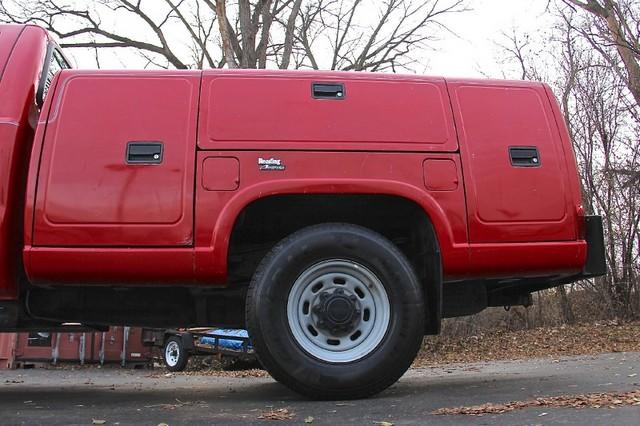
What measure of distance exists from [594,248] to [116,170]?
323 centimetres

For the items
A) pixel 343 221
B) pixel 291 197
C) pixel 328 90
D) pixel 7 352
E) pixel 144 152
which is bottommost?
pixel 7 352

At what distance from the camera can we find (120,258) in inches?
151

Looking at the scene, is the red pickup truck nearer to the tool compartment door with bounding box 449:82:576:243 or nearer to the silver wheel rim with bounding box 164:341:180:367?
the tool compartment door with bounding box 449:82:576:243

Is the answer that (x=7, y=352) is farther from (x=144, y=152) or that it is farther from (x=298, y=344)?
(x=298, y=344)

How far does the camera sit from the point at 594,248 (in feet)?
13.9

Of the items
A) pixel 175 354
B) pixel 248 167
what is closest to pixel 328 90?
pixel 248 167

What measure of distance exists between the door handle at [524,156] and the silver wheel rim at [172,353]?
12044 millimetres

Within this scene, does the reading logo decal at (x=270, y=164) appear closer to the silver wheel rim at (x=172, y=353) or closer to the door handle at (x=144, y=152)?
the door handle at (x=144, y=152)

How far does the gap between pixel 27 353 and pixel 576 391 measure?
686 inches

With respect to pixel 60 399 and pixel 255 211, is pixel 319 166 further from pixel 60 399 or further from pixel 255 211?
pixel 60 399

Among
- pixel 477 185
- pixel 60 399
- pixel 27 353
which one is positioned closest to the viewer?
pixel 477 185

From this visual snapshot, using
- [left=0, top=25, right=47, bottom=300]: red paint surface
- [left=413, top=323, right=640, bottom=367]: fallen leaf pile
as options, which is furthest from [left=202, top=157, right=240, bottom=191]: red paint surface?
[left=413, top=323, right=640, bottom=367]: fallen leaf pile

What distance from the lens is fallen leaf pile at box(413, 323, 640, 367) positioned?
1134cm

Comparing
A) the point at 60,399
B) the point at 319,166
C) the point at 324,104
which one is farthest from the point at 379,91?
the point at 60,399
